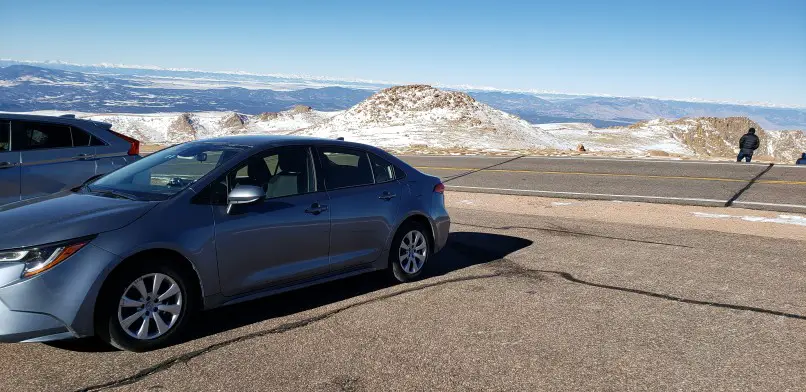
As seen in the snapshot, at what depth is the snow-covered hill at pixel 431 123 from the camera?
4822cm

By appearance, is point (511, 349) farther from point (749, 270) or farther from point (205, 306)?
point (749, 270)

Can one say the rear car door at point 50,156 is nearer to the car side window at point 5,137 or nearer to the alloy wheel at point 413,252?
the car side window at point 5,137

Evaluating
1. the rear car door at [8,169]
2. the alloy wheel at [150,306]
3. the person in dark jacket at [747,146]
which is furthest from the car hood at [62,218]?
the person in dark jacket at [747,146]

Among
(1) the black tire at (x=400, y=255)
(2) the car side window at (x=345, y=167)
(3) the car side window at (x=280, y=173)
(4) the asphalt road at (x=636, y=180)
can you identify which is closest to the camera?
(3) the car side window at (x=280, y=173)

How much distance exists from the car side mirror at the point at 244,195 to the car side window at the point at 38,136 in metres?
4.31

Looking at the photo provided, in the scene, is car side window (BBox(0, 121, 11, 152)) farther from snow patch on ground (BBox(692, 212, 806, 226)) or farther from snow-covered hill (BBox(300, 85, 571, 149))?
snow-covered hill (BBox(300, 85, 571, 149))

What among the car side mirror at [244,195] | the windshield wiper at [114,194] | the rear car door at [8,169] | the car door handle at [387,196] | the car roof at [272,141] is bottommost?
the rear car door at [8,169]

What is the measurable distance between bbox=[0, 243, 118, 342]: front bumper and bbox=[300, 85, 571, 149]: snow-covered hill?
130ft

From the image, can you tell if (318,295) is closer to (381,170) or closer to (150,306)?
(381,170)

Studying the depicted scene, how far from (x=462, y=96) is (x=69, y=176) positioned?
177 ft

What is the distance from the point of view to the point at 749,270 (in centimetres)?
765

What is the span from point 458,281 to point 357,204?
54.8 inches

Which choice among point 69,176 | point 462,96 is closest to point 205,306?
point 69,176

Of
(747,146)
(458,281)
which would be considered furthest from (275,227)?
(747,146)
